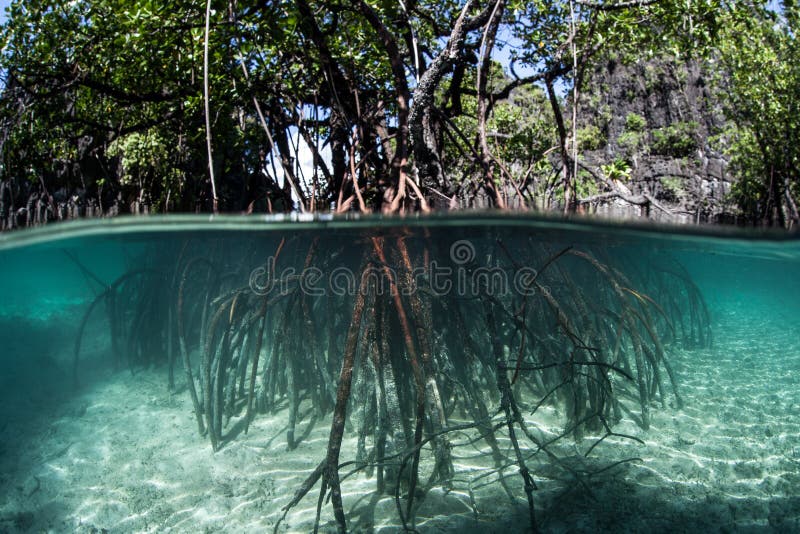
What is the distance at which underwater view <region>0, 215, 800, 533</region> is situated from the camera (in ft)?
14.0

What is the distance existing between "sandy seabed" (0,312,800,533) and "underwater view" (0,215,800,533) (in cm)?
2

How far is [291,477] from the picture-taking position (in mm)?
4395

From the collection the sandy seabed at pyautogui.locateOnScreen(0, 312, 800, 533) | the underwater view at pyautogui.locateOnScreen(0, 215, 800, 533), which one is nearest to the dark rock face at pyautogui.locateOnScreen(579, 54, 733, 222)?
the underwater view at pyautogui.locateOnScreen(0, 215, 800, 533)

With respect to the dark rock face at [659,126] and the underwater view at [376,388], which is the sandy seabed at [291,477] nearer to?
the underwater view at [376,388]

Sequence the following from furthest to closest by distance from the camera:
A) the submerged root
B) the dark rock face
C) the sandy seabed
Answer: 1. the dark rock face
2. the submerged root
3. the sandy seabed

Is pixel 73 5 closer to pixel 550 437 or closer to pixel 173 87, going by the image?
pixel 173 87

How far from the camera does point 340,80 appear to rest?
6.79 meters

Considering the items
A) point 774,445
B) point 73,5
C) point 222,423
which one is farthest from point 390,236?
point 73,5

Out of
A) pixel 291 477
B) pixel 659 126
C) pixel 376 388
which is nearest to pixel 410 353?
pixel 376 388

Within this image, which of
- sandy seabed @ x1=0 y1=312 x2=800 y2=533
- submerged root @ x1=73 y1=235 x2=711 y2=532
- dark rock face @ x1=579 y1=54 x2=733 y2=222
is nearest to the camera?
sandy seabed @ x1=0 y1=312 x2=800 y2=533

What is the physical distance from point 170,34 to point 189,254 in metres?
2.79

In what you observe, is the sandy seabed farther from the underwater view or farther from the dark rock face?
the dark rock face

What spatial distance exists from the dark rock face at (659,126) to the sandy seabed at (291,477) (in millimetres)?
21989

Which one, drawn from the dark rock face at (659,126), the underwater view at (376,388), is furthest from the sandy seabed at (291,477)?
the dark rock face at (659,126)
